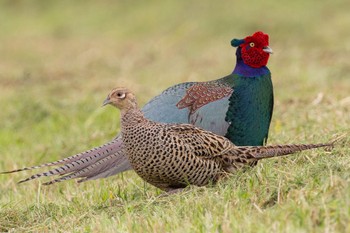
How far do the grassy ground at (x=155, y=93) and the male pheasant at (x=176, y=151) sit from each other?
0.13 meters

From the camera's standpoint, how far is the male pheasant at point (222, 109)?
17.2 ft

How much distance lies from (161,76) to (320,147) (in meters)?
5.57

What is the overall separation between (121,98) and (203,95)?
737 mm

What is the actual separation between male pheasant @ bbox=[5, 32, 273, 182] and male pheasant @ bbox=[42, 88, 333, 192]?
15.4 inches

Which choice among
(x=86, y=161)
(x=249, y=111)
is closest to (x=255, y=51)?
(x=249, y=111)

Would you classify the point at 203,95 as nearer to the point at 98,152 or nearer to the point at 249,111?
the point at 249,111

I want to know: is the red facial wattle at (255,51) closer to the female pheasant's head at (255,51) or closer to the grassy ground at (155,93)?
the female pheasant's head at (255,51)

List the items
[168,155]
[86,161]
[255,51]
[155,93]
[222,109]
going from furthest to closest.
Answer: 1. [155,93]
2. [255,51]
3. [222,109]
4. [86,161]
5. [168,155]

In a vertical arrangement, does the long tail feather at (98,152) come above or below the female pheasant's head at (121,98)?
below

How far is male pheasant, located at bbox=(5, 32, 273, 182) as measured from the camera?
5250 mm

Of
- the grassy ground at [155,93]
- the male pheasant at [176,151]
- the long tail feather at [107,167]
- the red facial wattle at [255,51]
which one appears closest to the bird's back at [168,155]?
the male pheasant at [176,151]

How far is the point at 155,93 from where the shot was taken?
903 cm

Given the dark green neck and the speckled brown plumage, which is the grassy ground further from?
the dark green neck

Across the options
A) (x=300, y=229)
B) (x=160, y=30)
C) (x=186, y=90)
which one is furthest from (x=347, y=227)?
(x=160, y=30)
